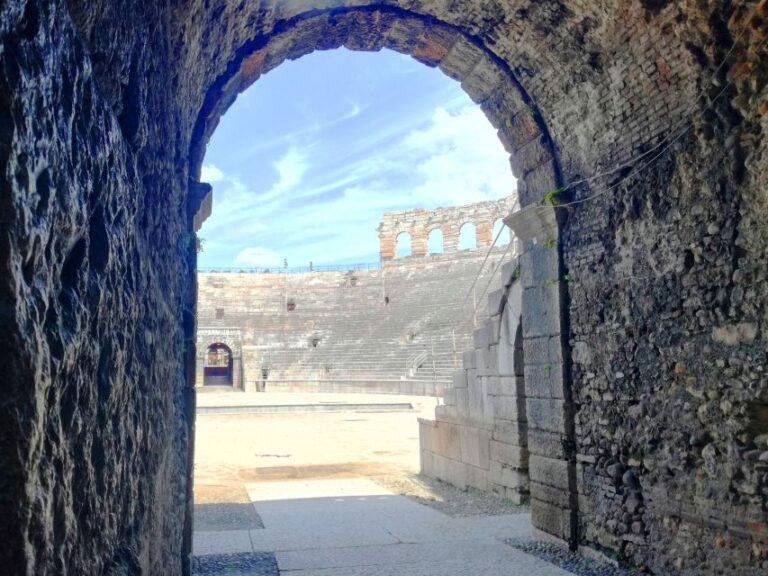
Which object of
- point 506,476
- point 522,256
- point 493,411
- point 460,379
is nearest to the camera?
point 522,256

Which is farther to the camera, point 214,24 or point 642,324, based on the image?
point 642,324

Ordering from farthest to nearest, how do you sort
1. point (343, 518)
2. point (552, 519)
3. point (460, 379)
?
point (460, 379) < point (343, 518) < point (552, 519)

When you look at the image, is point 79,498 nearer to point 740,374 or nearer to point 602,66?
point 740,374

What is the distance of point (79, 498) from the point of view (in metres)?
1.35

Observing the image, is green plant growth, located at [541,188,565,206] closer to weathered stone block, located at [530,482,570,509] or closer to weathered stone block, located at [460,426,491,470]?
weathered stone block, located at [530,482,570,509]

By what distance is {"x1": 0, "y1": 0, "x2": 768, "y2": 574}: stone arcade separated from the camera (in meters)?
1.16

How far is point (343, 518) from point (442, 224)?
26788 mm

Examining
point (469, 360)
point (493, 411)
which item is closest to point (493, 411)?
point (493, 411)

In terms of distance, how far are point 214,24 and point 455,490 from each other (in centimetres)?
647

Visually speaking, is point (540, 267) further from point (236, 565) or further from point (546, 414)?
point (236, 565)

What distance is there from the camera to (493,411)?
24.9 feet

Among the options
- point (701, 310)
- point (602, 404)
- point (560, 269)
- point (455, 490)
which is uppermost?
point (560, 269)

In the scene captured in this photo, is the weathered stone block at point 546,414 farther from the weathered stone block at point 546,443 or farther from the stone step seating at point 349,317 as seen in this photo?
the stone step seating at point 349,317

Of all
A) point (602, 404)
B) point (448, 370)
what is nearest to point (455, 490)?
point (602, 404)
